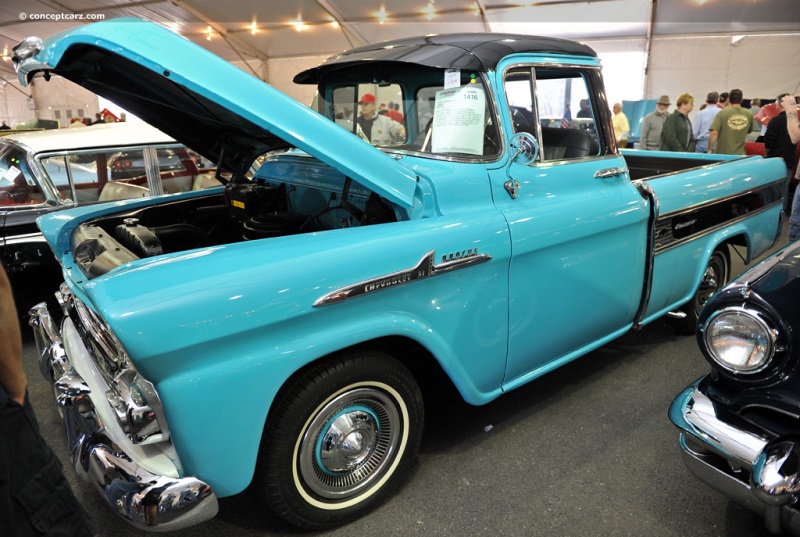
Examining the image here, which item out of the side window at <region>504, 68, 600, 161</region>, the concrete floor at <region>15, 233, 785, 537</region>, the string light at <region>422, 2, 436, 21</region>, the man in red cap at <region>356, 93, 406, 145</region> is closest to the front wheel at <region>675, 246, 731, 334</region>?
the concrete floor at <region>15, 233, 785, 537</region>

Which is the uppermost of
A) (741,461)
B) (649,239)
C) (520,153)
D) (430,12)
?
(430,12)

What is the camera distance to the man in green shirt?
278 inches

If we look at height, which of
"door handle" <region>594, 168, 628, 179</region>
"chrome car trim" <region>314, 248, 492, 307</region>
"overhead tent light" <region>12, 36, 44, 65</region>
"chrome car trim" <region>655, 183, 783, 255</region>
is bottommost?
"chrome car trim" <region>655, 183, 783, 255</region>

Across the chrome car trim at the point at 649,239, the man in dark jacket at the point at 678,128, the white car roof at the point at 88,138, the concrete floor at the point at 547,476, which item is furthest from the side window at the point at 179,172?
the man in dark jacket at the point at 678,128

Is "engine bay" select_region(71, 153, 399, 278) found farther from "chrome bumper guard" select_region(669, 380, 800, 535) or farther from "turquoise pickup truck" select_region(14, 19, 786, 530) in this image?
"chrome bumper guard" select_region(669, 380, 800, 535)

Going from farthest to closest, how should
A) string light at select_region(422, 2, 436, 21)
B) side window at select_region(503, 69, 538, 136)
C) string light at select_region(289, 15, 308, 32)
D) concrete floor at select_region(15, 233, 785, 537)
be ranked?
string light at select_region(289, 15, 308, 32) < string light at select_region(422, 2, 436, 21) < side window at select_region(503, 69, 538, 136) < concrete floor at select_region(15, 233, 785, 537)

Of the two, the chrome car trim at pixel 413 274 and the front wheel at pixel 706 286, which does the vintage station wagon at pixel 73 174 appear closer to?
the chrome car trim at pixel 413 274

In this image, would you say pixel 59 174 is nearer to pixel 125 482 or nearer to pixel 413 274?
pixel 125 482

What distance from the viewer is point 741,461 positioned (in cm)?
162

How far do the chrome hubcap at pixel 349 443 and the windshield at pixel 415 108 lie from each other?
110 cm

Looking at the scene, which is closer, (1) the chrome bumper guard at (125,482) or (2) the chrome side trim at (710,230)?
(1) the chrome bumper guard at (125,482)

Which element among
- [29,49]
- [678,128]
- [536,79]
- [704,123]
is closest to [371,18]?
[704,123]

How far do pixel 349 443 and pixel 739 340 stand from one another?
1.39 meters

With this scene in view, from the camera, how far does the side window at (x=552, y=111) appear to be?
2391 millimetres
